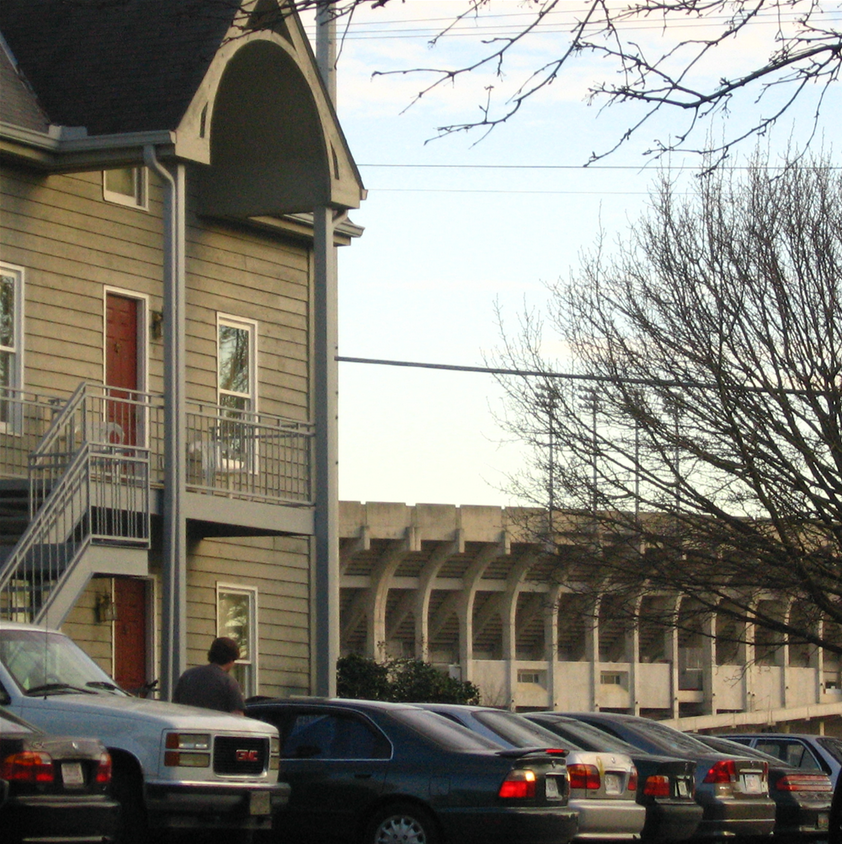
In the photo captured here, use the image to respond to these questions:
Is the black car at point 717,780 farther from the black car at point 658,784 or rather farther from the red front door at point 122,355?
the red front door at point 122,355

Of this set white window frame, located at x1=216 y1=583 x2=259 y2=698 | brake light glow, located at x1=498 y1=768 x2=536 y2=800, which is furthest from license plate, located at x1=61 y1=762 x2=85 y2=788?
white window frame, located at x1=216 y1=583 x2=259 y2=698


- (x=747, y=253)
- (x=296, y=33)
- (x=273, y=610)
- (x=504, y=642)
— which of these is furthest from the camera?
(x=504, y=642)

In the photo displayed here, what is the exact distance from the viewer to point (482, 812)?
13.5 metres

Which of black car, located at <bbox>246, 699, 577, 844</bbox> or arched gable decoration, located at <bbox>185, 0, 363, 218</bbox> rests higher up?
arched gable decoration, located at <bbox>185, 0, 363, 218</bbox>

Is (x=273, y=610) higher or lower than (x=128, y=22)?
lower

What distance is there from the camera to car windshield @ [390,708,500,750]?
548 inches

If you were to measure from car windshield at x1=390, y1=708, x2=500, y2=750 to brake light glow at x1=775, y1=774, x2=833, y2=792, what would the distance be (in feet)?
19.6

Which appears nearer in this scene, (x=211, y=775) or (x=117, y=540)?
(x=211, y=775)

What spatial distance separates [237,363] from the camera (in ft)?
78.1

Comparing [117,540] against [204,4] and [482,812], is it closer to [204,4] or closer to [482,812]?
[482,812]

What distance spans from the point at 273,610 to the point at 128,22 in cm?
794

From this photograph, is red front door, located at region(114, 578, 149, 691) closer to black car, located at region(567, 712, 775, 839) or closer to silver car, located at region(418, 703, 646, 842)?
black car, located at region(567, 712, 775, 839)

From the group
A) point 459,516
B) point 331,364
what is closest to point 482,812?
point 331,364

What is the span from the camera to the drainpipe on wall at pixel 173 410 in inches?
765
